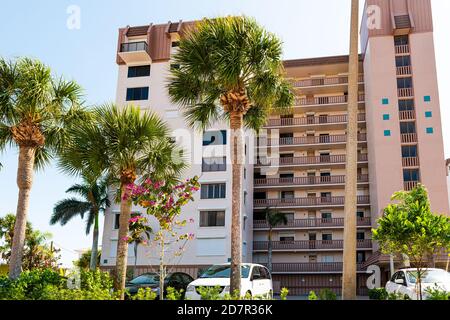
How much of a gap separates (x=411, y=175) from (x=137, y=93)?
1072 inches

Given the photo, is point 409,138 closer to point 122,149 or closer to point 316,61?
point 316,61

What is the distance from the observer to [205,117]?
59.5 ft

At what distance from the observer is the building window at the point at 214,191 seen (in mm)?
42219

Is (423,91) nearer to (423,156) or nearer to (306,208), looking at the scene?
(423,156)

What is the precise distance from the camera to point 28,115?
17.5 m

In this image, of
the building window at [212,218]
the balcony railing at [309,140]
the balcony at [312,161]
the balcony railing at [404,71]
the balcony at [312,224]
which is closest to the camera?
the building window at [212,218]

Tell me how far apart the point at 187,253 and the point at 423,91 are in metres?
26.2

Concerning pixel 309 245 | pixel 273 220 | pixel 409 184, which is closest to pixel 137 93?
pixel 273 220

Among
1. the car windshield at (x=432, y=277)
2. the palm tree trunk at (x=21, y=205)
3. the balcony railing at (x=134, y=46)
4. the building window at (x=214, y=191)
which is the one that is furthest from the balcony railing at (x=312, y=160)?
the palm tree trunk at (x=21, y=205)

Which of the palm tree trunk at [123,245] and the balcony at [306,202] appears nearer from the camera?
the palm tree trunk at [123,245]

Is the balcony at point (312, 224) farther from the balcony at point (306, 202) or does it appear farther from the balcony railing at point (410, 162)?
the balcony railing at point (410, 162)

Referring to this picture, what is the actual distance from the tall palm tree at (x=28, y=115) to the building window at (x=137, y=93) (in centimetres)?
2904

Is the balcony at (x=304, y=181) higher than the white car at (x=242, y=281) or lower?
Answer: higher
